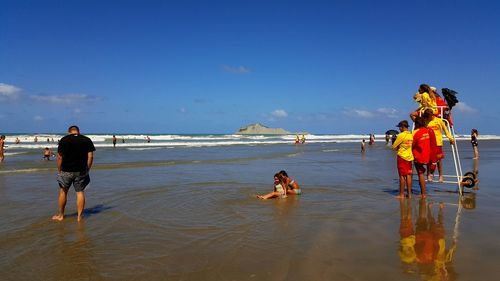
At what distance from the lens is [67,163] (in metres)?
7.22

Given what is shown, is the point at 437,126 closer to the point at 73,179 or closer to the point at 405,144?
the point at 405,144

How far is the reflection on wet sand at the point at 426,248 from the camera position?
4.14 metres

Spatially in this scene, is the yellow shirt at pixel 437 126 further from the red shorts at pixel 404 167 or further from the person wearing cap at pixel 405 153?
the red shorts at pixel 404 167

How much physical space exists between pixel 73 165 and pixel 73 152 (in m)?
0.26

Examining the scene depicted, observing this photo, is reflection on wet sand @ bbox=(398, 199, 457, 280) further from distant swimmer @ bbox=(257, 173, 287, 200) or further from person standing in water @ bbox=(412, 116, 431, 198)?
distant swimmer @ bbox=(257, 173, 287, 200)

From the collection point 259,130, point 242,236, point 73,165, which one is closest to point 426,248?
point 242,236

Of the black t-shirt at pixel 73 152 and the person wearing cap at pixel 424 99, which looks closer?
the black t-shirt at pixel 73 152

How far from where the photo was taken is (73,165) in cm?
725

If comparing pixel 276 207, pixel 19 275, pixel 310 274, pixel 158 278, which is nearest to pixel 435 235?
pixel 310 274

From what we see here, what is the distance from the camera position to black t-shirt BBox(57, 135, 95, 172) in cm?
718

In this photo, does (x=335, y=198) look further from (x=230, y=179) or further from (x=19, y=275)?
(x=19, y=275)

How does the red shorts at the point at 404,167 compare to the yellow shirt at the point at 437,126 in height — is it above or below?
below

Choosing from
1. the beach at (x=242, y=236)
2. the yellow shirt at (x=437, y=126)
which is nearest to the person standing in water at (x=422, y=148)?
the yellow shirt at (x=437, y=126)

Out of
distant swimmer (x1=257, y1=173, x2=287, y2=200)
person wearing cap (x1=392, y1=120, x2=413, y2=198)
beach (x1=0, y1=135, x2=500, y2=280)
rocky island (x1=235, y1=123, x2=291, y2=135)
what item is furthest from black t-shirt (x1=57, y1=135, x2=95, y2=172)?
rocky island (x1=235, y1=123, x2=291, y2=135)
